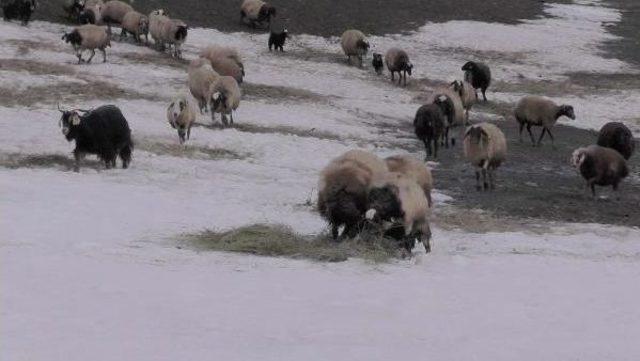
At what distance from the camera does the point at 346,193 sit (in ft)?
35.2

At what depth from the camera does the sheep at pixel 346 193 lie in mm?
10703

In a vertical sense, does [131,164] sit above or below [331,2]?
below

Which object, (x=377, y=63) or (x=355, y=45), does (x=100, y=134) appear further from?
(x=355, y=45)

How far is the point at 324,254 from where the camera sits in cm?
1011

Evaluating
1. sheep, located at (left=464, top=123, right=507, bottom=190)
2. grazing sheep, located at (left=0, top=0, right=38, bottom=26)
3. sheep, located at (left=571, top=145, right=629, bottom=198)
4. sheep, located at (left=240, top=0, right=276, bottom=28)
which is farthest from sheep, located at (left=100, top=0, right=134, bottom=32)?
sheep, located at (left=571, top=145, right=629, bottom=198)

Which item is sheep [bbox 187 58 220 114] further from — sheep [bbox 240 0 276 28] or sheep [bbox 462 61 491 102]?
sheep [bbox 240 0 276 28]

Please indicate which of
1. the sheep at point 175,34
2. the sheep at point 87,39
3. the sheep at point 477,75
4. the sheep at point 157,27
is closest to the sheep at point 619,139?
the sheep at point 477,75

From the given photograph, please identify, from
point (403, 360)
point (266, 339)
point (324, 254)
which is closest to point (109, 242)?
point (324, 254)

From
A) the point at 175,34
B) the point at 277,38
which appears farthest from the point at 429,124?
the point at 277,38

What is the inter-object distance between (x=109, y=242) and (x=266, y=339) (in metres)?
3.48

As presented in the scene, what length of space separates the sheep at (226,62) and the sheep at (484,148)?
36.0 ft

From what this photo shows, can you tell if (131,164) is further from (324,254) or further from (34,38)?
(34,38)

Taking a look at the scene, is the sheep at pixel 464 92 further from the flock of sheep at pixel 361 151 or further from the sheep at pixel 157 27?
the sheep at pixel 157 27

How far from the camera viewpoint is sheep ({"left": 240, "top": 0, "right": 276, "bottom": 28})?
3700 centimetres
